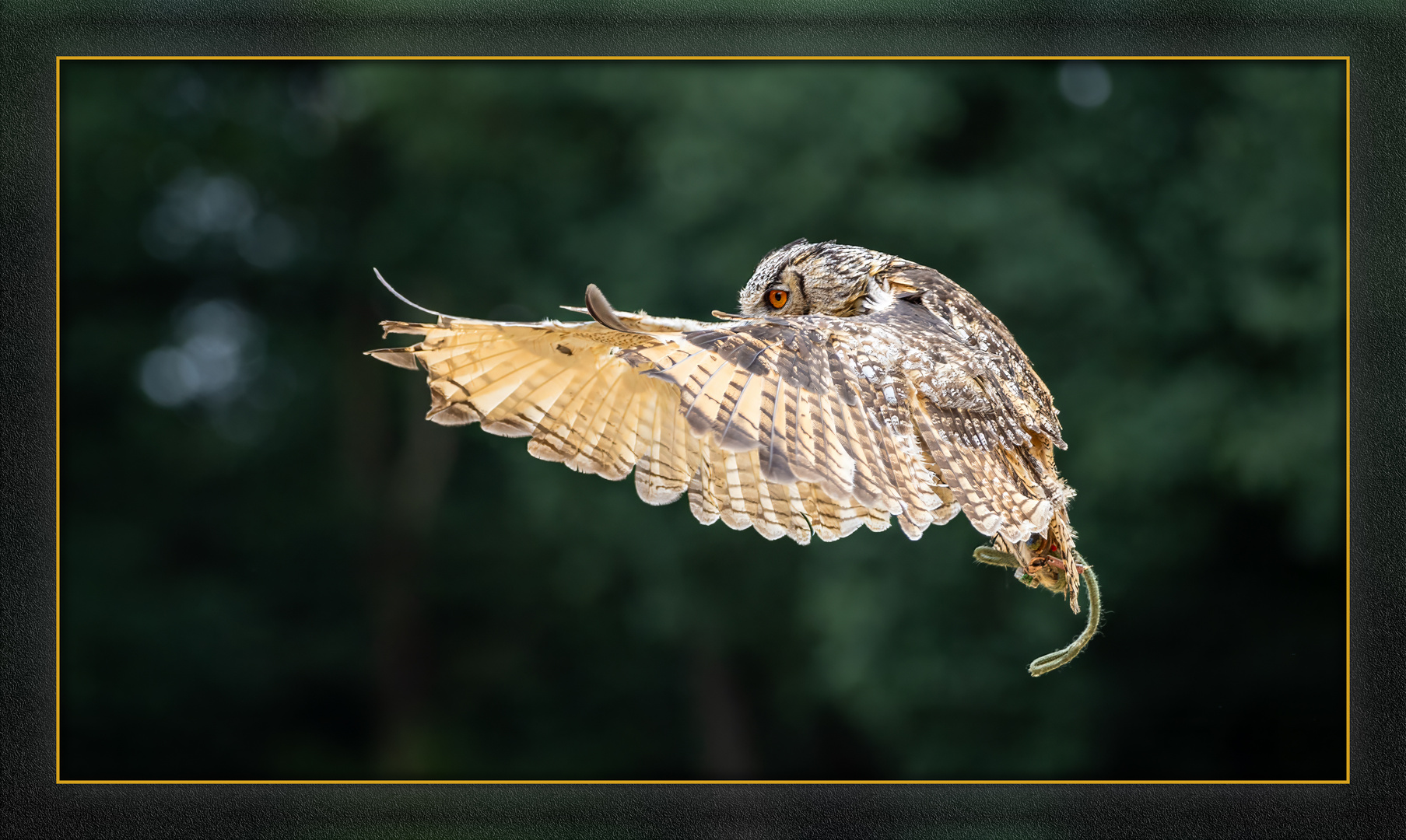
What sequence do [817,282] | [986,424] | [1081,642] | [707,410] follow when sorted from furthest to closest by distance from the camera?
[817,282] → [986,424] → [1081,642] → [707,410]

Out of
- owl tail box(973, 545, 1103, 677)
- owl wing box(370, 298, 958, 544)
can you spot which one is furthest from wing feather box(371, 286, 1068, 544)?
owl tail box(973, 545, 1103, 677)

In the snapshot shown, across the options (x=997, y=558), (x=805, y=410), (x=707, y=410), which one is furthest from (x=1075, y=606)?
(x=707, y=410)

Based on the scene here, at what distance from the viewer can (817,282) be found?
1884 mm

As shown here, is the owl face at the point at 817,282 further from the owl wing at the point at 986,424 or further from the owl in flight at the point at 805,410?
the owl wing at the point at 986,424

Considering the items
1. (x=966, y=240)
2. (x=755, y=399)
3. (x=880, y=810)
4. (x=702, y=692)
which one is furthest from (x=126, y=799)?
(x=702, y=692)

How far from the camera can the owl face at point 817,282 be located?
1.83 meters

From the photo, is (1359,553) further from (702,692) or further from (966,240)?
(702,692)

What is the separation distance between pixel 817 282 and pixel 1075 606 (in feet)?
2.29

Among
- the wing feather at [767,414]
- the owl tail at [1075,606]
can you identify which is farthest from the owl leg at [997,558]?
the wing feather at [767,414]

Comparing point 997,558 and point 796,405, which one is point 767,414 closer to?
point 796,405

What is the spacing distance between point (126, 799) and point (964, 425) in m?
2.06

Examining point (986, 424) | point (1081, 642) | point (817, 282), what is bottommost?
point (1081, 642)

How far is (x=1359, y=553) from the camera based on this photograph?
8.03 ft

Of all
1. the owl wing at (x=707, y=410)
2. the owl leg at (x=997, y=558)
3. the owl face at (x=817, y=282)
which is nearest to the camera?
the owl wing at (x=707, y=410)
